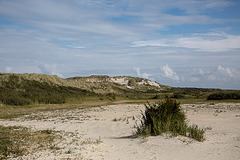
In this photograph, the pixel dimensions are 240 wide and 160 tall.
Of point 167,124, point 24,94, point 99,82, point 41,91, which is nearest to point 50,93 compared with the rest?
point 41,91

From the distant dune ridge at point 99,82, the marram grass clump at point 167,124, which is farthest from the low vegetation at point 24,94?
the marram grass clump at point 167,124

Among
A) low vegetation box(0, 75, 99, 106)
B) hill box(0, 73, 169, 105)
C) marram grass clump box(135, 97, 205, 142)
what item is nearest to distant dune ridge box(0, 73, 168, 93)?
hill box(0, 73, 169, 105)

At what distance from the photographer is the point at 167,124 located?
10.0 metres

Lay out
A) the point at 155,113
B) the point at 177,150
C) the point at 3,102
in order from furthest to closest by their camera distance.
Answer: the point at 3,102 → the point at 155,113 → the point at 177,150

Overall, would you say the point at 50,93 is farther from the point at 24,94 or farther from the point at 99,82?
the point at 99,82

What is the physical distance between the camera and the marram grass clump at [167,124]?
9.42 metres

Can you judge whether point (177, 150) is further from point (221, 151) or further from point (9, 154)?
point (9, 154)

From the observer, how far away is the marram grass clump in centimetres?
942

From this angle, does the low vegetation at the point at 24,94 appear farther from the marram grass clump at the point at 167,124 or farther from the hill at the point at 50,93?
the marram grass clump at the point at 167,124

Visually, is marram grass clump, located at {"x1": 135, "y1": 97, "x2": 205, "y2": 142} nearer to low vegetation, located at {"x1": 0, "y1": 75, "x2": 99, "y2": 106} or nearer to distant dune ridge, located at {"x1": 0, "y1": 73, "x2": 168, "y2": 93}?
low vegetation, located at {"x1": 0, "y1": 75, "x2": 99, "y2": 106}

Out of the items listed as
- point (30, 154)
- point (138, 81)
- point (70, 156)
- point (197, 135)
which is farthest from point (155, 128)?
point (138, 81)

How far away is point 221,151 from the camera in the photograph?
24.7 ft

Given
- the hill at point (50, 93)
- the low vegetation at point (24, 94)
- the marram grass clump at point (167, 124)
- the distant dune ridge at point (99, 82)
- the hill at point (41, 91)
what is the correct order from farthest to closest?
1. the distant dune ridge at point (99, 82)
2. the hill at point (50, 93)
3. the hill at point (41, 91)
4. the low vegetation at point (24, 94)
5. the marram grass clump at point (167, 124)

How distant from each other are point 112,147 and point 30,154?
2935 mm
